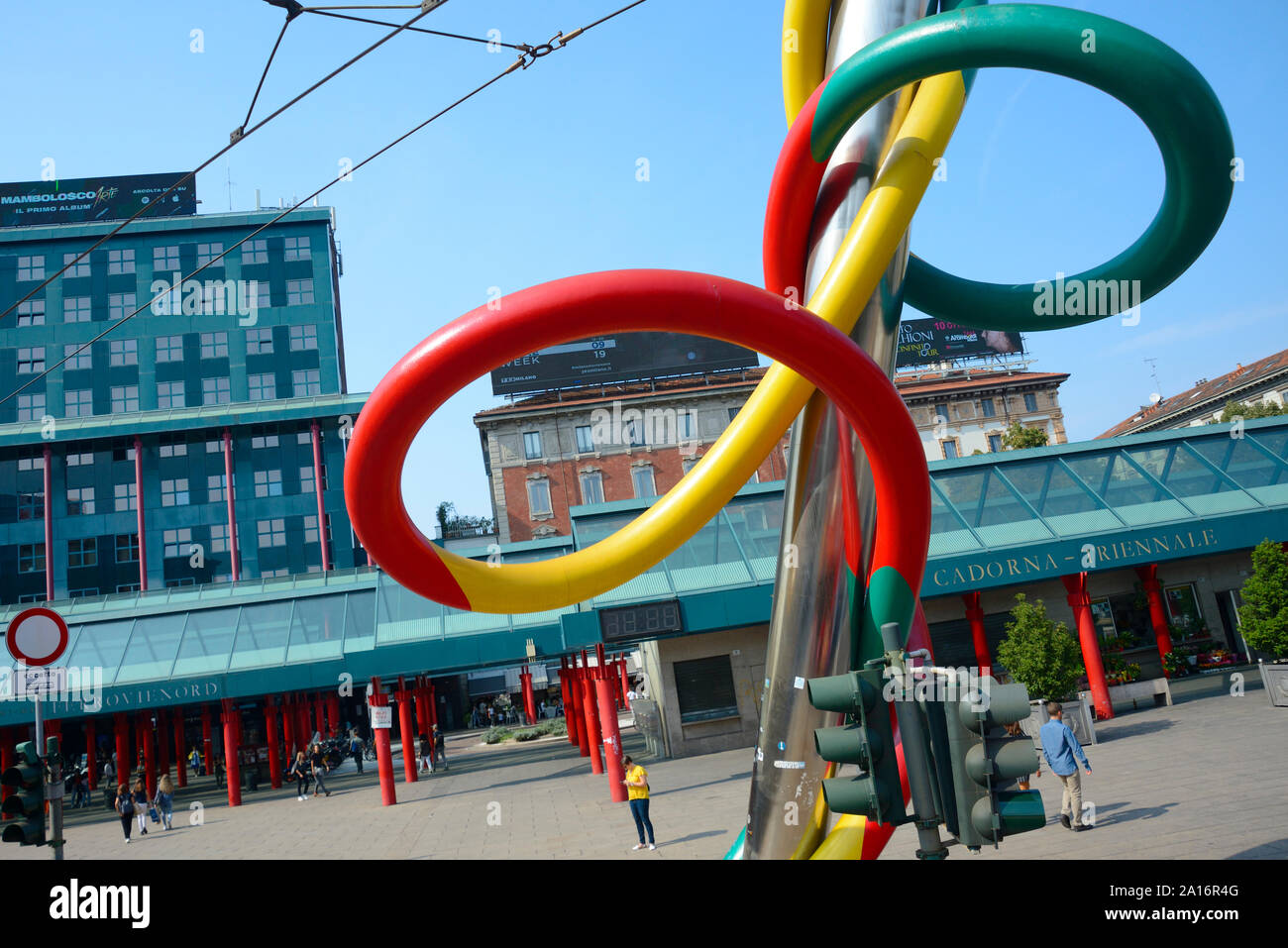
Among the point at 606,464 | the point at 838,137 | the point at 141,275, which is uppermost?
the point at 141,275

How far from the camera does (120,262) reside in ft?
188

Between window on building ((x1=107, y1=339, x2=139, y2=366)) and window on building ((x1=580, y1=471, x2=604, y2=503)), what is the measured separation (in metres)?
27.4

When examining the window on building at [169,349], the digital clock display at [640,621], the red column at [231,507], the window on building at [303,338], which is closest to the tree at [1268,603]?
the digital clock display at [640,621]

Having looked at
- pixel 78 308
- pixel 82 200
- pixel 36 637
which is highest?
pixel 82 200

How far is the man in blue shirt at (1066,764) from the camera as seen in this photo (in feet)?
40.5

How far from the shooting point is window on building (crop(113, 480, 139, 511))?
52.5 m

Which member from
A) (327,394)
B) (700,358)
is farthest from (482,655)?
(700,358)

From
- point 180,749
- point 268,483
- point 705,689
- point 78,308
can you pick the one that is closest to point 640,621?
point 705,689

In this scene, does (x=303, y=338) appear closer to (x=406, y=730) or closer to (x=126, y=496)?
(x=126, y=496)

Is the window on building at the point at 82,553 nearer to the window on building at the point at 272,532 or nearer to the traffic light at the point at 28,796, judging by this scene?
the window on building at the point at 272,532

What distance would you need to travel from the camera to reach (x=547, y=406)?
60.2m

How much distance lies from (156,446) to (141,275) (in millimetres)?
11514

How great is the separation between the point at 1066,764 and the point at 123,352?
58184 millimetres
